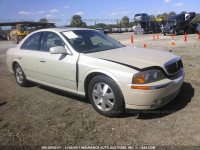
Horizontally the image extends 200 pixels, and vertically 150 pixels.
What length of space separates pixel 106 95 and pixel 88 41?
4.87 ft

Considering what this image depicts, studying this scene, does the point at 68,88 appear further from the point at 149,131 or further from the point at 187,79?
the point at 187,79

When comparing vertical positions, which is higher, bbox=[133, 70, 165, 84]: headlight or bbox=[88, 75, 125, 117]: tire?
bbox=[133, 70, 165, 84]: headlight

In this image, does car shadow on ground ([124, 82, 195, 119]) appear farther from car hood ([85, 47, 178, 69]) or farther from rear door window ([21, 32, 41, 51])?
rear door window ([21, 32, 41, 51])

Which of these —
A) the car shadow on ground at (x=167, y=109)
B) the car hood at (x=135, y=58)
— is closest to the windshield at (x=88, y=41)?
the car hood at (x=135, y=58)

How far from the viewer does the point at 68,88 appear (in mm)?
3832

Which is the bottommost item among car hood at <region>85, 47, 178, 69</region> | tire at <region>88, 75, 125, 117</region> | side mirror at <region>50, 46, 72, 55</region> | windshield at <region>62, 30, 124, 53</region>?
tire at <region>88, 75, 125, 117</region>

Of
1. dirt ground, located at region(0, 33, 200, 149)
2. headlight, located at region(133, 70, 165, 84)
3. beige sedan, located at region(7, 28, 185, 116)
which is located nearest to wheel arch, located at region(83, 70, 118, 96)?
beige sedan, located at region(7, 28, 185, 116)

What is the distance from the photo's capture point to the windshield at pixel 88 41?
387 cm

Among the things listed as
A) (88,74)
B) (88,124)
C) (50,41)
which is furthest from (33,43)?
(88,124)

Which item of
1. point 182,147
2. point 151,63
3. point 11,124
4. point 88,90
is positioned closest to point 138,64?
point 151,63

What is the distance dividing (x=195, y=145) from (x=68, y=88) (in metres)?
2.37

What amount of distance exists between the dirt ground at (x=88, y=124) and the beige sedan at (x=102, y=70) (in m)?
0.28

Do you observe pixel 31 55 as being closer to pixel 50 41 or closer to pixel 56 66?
pixel 50 41

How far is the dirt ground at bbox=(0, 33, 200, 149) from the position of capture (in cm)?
270
